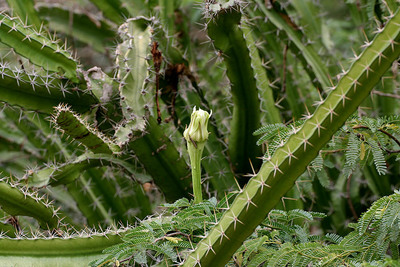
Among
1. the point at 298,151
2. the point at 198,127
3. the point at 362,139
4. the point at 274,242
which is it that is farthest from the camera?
the point at 362,139

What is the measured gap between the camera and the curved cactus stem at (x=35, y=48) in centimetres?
199

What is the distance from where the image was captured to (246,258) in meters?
1.38

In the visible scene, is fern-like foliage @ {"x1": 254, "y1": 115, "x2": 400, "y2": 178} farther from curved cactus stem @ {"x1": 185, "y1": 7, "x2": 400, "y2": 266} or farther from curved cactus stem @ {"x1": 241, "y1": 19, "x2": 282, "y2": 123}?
curved cactus stem @ {"x1": 241, "y1": 19, "x2": 282, "y2": 123}

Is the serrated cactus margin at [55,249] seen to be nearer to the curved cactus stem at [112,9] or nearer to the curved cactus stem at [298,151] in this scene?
the curved cactus stem at [298,151]

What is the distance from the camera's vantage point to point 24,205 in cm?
184

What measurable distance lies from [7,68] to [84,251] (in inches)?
31.2

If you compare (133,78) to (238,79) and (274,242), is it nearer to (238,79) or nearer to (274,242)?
(238,79)

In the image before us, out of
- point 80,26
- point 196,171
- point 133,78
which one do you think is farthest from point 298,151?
point 80,26

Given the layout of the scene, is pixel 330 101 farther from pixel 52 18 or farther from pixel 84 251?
pixel 52 18

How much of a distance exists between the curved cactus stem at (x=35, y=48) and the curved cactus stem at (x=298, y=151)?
3.45 ft

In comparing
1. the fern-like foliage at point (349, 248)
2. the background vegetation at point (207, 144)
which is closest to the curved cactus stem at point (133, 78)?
the background vegetation at point (207, 144)

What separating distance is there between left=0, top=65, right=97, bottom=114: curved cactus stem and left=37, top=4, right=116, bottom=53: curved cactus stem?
1007mm

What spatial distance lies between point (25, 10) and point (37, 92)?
2.29ft

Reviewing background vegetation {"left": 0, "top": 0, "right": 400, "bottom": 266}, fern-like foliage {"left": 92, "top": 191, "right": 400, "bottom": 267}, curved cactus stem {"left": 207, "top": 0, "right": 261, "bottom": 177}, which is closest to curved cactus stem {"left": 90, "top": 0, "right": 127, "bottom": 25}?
background vegetation {"left": 0, "top": 0, "right": 400, "bottom": 266}
